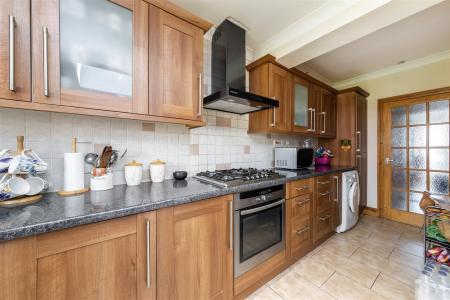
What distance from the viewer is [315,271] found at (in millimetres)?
1694

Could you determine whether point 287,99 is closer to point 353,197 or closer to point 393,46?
point 393,46

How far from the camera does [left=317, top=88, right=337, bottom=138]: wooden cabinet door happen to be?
9.07ft

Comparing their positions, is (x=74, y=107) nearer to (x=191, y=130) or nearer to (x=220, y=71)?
(x=191, y=130)

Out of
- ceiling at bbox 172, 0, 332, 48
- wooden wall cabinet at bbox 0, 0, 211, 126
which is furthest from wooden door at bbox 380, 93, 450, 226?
wooden wall cabinet at bbox 0, 0, 211, 126

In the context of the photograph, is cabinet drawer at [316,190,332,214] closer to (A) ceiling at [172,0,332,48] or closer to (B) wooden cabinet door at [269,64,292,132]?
(B) wooden cabinet door at [269,64,292,132]

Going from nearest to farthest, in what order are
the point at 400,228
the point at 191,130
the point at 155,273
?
1. the point at 155,273
2. the point at 191,130
3. the point at 400,228

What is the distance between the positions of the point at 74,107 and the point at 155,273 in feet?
3.26

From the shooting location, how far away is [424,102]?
8.65 ft

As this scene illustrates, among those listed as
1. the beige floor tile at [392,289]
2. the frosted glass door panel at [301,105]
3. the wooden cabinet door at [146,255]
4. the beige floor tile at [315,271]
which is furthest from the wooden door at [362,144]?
the wooden cabinet door at [146,255]

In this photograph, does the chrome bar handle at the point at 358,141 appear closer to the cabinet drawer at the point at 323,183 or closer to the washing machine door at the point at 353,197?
the washing machine door at the point at 353,197

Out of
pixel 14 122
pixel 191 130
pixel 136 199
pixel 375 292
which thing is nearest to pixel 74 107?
pixel 14 122

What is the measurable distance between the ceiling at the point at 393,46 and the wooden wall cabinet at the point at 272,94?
95 cm

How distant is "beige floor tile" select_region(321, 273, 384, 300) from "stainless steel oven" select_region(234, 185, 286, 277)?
47cm

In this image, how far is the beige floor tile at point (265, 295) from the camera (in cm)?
140
